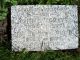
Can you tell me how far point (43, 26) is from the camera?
329 centimetres

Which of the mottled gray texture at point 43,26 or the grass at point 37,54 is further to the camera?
the mottled gray texture at point 43,26

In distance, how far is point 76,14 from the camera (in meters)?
3.37

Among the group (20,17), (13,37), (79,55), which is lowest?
(79,55)

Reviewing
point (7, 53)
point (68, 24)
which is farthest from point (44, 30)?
point (7, 53)

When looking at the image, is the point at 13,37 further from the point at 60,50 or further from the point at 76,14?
the point at 76,14

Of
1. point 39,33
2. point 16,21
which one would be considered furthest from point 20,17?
point 39,33

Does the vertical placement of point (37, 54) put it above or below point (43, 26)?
below

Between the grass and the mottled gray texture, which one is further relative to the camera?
the mottled gray texture

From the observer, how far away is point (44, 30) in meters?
3.29

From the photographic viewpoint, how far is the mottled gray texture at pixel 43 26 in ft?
10.7

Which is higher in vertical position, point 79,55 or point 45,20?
point 45,20

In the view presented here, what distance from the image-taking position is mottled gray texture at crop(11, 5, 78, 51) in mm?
3268

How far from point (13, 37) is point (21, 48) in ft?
0.52

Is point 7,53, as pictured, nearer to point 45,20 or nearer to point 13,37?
point 13,37
